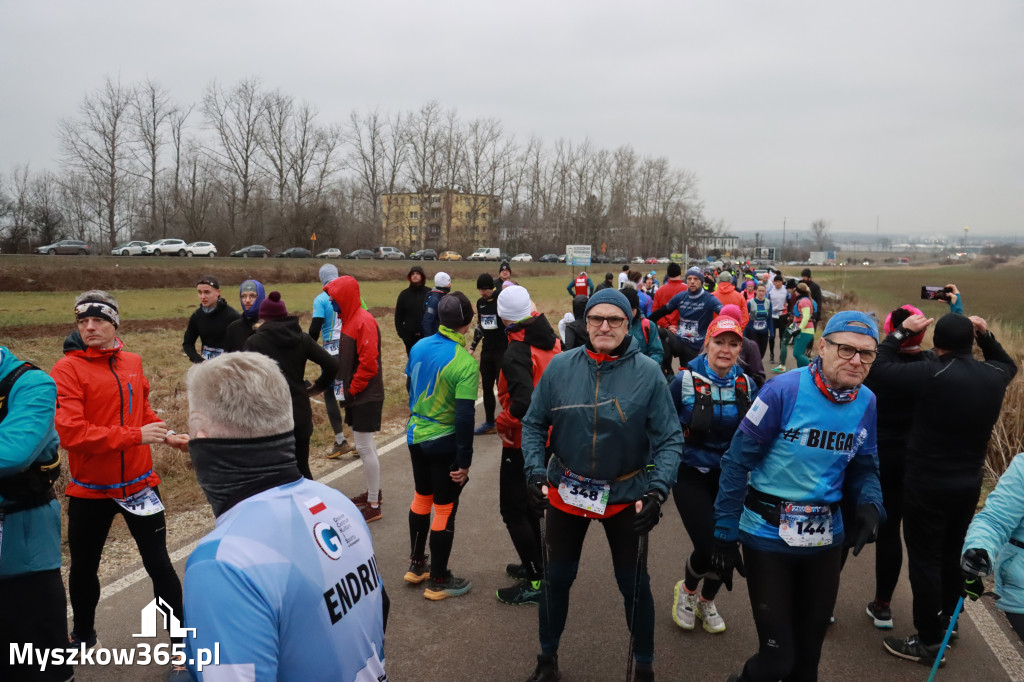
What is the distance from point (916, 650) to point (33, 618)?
460 centimetres

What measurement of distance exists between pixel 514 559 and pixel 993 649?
3.10m

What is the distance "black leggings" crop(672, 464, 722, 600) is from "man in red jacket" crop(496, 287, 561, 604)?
1.03 m

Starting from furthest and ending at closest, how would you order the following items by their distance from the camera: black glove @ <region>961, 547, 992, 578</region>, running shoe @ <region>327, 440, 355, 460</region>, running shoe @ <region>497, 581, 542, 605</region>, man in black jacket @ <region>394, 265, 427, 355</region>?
man in black jacket @ <region>394, 265, 427, 355</region>
running shoe @ <region>327, 440, 355, 460</region>
running shoe @ <region>497, 581, 542, 605</region>
black glove @ <region>961, 547, 992, 578</region>

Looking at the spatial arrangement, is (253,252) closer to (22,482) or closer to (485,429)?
(485,429)

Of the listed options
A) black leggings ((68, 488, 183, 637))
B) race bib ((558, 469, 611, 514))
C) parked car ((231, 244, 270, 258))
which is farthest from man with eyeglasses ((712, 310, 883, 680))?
parked car ((231, 244, 270, 258))

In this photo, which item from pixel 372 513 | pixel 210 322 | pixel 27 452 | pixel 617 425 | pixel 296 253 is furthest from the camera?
pixel 296 253

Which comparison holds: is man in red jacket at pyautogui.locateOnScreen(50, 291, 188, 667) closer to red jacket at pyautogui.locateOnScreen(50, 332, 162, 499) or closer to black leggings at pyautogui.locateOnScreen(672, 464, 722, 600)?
red jacket at pyautogui.locateOnScreen(50, 332, 162, 499)

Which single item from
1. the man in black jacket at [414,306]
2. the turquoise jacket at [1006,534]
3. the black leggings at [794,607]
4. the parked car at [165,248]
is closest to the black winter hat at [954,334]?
the turquoise jacket at [1006,534]

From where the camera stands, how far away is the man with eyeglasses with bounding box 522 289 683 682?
308 cm

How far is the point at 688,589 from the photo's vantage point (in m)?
3.98

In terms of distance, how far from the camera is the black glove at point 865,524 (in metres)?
2.80

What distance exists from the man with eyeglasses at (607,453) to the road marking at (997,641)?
221cm

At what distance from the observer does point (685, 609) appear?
4.01m

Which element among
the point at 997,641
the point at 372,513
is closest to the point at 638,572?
the point at 997,641
